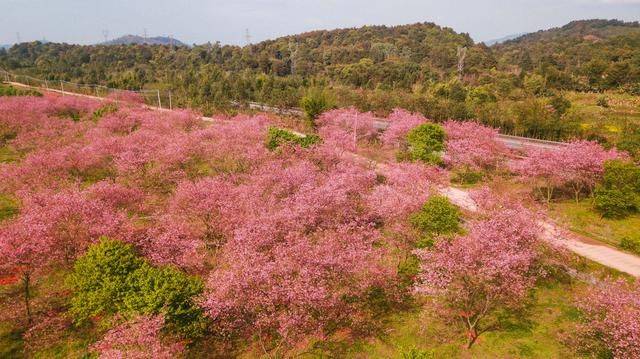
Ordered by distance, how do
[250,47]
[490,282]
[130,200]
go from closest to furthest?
[490,282] < [130,200] < [250,47]

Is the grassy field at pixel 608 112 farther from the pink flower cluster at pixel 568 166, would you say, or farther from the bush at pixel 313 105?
the bush at pixel 313 105

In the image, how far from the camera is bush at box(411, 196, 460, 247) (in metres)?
21.3

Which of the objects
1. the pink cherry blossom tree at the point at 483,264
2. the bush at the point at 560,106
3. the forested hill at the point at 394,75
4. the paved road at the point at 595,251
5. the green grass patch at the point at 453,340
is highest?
the forested hill at the point at 394,75

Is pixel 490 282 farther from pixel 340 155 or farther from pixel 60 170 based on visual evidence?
pixel 60 170

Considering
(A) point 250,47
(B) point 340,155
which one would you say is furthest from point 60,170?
(A) point 250,47

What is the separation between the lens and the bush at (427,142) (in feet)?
123

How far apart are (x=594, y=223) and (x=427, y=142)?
15.4 m

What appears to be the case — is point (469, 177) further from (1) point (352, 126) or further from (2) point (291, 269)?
(2) point (291, 269)

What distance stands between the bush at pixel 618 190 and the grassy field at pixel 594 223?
702 mm

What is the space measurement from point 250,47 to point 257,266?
153 m

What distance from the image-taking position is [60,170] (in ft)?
86.3

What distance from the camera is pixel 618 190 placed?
27.5m

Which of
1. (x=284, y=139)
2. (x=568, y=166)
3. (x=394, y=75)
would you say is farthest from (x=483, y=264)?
(x=394, y=75)

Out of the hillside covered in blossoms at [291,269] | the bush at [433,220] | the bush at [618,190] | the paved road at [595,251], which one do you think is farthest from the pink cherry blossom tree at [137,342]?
the bush at [618,190]
